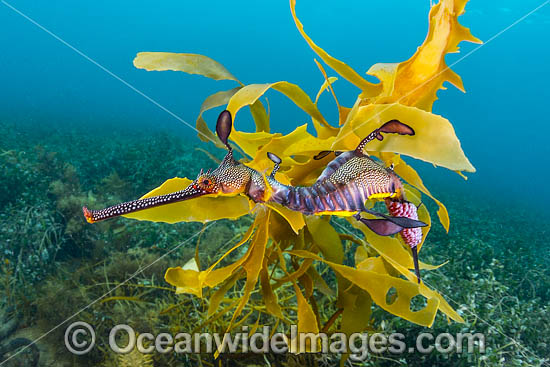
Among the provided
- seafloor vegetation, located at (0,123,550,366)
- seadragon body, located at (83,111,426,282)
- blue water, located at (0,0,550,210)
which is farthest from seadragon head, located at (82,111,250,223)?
blue water, located at (0,0,550,210)

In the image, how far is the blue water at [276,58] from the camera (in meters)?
15.1

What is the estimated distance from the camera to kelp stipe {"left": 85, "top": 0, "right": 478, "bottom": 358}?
620 millimetres

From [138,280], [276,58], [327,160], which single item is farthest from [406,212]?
[276,58]

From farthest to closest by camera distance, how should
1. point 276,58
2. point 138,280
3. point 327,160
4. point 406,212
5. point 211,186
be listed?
1. point 276,58
2. point 138,280
3. point 327,160
4. point 406,212
5. point 211,186

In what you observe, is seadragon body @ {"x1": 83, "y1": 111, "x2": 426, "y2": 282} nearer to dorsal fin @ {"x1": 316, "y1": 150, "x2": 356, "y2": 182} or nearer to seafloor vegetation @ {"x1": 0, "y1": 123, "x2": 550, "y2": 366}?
dorsal fin @ {"x1": 316, "y1": 150, "x2": 356, "y2": 182}

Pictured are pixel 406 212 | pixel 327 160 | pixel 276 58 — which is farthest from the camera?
pixel 276 58

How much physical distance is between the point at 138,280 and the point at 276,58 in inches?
1093

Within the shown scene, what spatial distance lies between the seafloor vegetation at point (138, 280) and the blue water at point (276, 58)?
7.06m

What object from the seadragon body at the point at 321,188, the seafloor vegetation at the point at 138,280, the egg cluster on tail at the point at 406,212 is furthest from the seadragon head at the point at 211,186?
the seafloor vegetation at the point at 138,280

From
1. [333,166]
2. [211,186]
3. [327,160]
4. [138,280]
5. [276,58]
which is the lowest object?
[138,280]

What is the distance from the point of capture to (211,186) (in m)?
0.57

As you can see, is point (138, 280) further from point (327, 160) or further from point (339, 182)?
point (339, 182)

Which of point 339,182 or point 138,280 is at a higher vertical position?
point 339,182

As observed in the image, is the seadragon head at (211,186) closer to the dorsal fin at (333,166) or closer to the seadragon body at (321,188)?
the seadragon body at (321,188)
